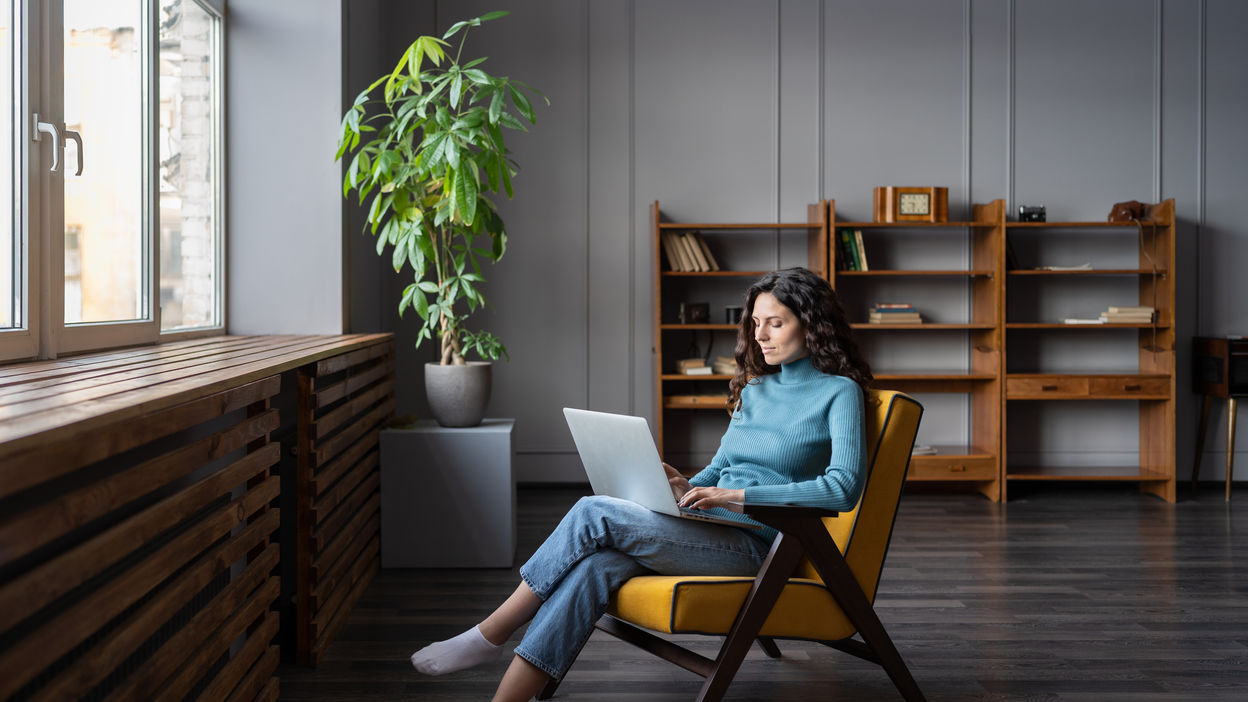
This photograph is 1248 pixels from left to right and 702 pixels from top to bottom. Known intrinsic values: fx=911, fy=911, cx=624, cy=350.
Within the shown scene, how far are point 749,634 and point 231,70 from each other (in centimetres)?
318

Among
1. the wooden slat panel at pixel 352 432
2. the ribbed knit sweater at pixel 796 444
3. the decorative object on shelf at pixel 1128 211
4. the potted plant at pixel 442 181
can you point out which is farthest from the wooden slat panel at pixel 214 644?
the decorative object on shelf at pixel 1128 211

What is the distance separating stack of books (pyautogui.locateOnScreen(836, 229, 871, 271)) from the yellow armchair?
2.92 metres

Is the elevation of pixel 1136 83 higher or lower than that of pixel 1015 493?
higher

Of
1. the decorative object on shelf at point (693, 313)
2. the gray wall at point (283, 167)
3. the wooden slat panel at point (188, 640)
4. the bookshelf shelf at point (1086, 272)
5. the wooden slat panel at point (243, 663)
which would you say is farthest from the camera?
the decorative object on shelf at point (693, 313)

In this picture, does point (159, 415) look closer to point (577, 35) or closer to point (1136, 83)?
point (577, 35)

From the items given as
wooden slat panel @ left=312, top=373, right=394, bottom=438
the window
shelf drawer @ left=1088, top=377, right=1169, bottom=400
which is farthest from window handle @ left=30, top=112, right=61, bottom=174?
shelf drawer @ left=1088, top=377, right=1169, bottom=400

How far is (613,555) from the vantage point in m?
2.19

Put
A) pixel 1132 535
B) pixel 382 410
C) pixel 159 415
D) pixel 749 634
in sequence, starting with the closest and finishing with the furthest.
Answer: pixel 159 415, pixel 749 634, pixel 382 410, pixel 1132 535

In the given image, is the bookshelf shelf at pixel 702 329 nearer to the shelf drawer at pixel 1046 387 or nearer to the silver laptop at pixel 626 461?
the shelf drawer at pixel 1046 387

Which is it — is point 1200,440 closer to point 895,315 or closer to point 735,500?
point 895,315

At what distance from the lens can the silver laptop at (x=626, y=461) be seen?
2.09m

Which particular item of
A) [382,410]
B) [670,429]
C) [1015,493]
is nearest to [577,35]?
[670,429]

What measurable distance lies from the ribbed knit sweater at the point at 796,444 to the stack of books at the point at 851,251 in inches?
112

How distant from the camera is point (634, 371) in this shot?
548 centimetres
